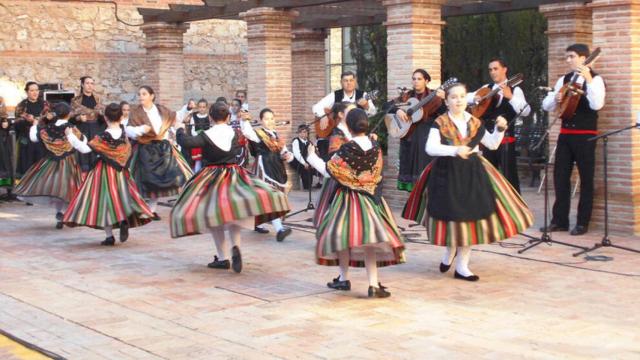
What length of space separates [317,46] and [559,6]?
6.67 m

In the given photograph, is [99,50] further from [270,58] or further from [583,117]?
[583,117]

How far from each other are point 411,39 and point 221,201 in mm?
5591

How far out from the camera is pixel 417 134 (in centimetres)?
1207

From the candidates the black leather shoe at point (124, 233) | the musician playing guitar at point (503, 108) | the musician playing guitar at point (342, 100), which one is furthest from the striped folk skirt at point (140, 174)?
the musician playing guitar at point (503, 108)

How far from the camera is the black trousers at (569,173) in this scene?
36.9 ft

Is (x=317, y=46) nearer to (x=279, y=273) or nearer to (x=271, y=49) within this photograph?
(x=271, y=49)

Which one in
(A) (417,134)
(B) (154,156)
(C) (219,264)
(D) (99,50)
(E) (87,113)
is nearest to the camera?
(C) (219,264)

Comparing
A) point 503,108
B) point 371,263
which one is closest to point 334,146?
point 371,263

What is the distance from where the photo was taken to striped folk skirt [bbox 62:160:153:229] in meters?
10.9

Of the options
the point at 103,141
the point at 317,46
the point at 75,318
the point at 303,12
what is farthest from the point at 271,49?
the point at 75,318

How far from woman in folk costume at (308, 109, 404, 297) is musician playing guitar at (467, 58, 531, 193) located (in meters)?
2.73

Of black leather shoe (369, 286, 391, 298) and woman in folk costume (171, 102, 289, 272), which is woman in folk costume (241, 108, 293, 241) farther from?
black leather shoe (369, 286, 391, 298)

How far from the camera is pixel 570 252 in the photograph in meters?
10.2

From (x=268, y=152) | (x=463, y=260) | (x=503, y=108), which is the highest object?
(x=503, y=108)
